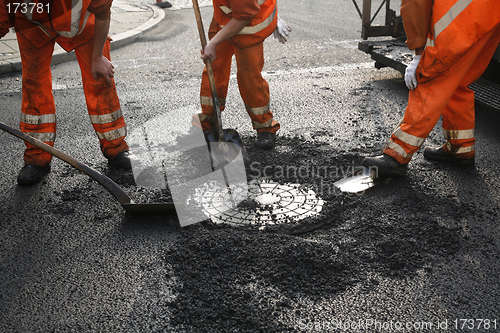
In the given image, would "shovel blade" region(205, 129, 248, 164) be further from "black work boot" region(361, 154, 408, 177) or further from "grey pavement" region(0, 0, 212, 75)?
"grey pavement" region(0, 0, 212, 75)

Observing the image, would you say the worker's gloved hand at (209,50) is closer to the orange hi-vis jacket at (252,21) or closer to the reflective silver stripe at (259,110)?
the orange hi-vis jacket at (252,21)

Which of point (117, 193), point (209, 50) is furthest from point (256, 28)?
point (117, 193)

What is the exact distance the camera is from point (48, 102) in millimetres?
3219

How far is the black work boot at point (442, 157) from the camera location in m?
3.21

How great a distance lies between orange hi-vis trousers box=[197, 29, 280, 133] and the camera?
3295 mm

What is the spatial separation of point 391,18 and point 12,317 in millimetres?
5219

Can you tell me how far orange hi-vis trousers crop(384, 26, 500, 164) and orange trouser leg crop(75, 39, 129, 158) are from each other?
6.75 feet

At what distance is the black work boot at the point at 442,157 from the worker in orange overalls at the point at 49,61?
2.35 metres

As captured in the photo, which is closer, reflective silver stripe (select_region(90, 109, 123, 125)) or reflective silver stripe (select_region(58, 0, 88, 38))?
reflective silver stripe (select_region(58, 0, 88, 38))

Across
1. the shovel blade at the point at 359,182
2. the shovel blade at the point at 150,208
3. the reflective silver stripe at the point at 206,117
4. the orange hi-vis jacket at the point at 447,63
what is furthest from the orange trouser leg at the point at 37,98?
the orange hi-vis jacket at the point at 447,63

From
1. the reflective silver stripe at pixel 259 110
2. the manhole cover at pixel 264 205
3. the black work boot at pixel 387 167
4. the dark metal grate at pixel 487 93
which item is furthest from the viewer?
the dark metal grate at pixel 487 93

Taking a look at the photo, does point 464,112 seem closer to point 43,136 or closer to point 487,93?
point 487,93

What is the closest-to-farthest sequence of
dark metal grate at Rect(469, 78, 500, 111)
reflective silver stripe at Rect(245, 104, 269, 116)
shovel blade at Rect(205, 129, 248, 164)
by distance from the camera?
shovel blade at Rect(205, 129, 248, 164) → reflective silver stripe at Rect(245, 104, 269, 116) → dark metal grate at Rect(469, 78, 500, 111)

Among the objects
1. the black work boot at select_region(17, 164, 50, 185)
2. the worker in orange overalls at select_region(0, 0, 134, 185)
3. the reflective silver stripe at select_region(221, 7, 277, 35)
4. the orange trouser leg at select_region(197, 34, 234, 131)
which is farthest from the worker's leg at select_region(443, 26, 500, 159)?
the black work boot at select_region(17, 164, 50, 185)
